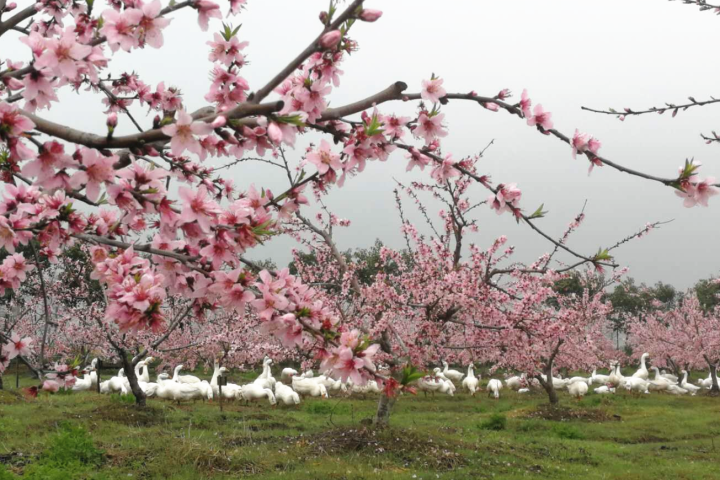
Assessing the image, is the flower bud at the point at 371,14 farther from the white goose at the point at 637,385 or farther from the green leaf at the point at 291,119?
the white goose at the point at 637,385

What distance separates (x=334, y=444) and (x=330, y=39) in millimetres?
7873

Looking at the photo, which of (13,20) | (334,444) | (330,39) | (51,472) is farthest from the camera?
(334,444)

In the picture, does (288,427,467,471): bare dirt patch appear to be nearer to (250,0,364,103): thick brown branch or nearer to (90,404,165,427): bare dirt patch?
(90,404,165,427): bare dirt patch

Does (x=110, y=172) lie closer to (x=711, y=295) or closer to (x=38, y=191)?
(x=38, y=191)

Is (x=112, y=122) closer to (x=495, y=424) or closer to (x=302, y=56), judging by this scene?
(x=302, y=56)

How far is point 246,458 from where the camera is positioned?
25.1 feet

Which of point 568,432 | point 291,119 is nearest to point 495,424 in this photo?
point 568,432

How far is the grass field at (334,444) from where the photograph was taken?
706cm

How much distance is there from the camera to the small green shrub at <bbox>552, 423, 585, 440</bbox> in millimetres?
11914

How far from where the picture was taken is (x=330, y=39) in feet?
6.54

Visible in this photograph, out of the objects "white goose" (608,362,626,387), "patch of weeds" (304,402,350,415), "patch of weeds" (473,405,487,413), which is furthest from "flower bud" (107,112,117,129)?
"white goose" (608,362,626,387)

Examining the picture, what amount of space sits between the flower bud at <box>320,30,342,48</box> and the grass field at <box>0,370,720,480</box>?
4342 millimetres

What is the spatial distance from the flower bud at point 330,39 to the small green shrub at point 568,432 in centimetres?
1186

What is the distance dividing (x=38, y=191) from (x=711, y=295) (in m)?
50.2
